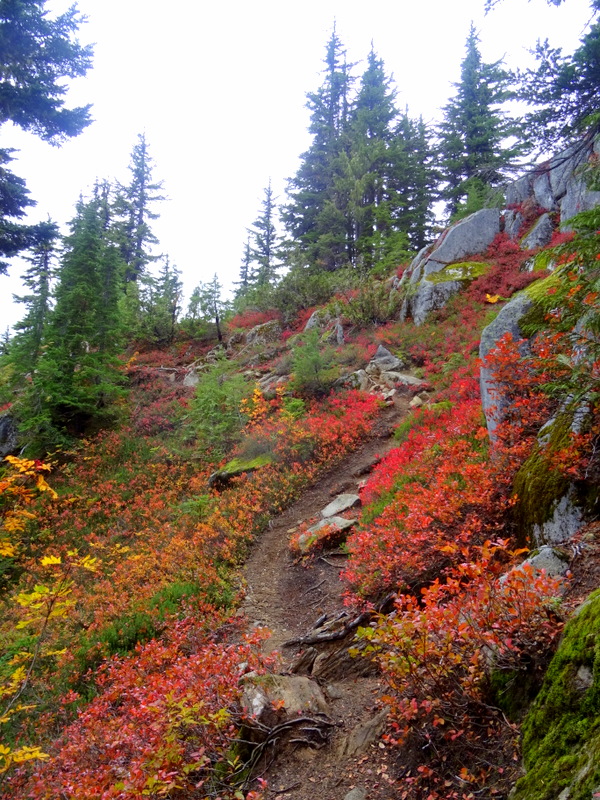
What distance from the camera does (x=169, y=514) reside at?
1309cm

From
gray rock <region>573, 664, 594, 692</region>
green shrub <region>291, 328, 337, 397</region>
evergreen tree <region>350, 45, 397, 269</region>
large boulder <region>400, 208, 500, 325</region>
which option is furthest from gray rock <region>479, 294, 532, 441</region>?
evergreen tree <region>350, 45, 397, 269</region>

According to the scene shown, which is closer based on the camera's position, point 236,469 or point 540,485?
point 540,485

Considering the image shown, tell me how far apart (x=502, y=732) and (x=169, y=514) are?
38.3 ft

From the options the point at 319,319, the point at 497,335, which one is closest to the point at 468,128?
the point at 319,319

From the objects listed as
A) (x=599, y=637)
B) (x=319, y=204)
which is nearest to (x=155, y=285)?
(x=319, y=204)

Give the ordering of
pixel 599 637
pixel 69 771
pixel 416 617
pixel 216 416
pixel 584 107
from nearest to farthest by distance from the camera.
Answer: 1. pixel 599 637
2. pixel 416 617
3. pixel 69 771
4. pixel 584 107
5. pixel 216 416

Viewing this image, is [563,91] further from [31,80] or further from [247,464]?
[31,80]

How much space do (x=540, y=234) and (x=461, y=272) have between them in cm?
315

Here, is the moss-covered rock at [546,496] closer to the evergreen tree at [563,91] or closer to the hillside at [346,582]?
the hillside at [346,582]

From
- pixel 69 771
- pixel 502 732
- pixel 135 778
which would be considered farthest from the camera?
pixel 69 771

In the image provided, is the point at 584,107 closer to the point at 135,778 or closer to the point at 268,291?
the point at 135,778

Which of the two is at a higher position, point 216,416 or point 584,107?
point 584,107

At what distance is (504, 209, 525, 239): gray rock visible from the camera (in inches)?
732

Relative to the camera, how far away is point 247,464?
43.1ft
